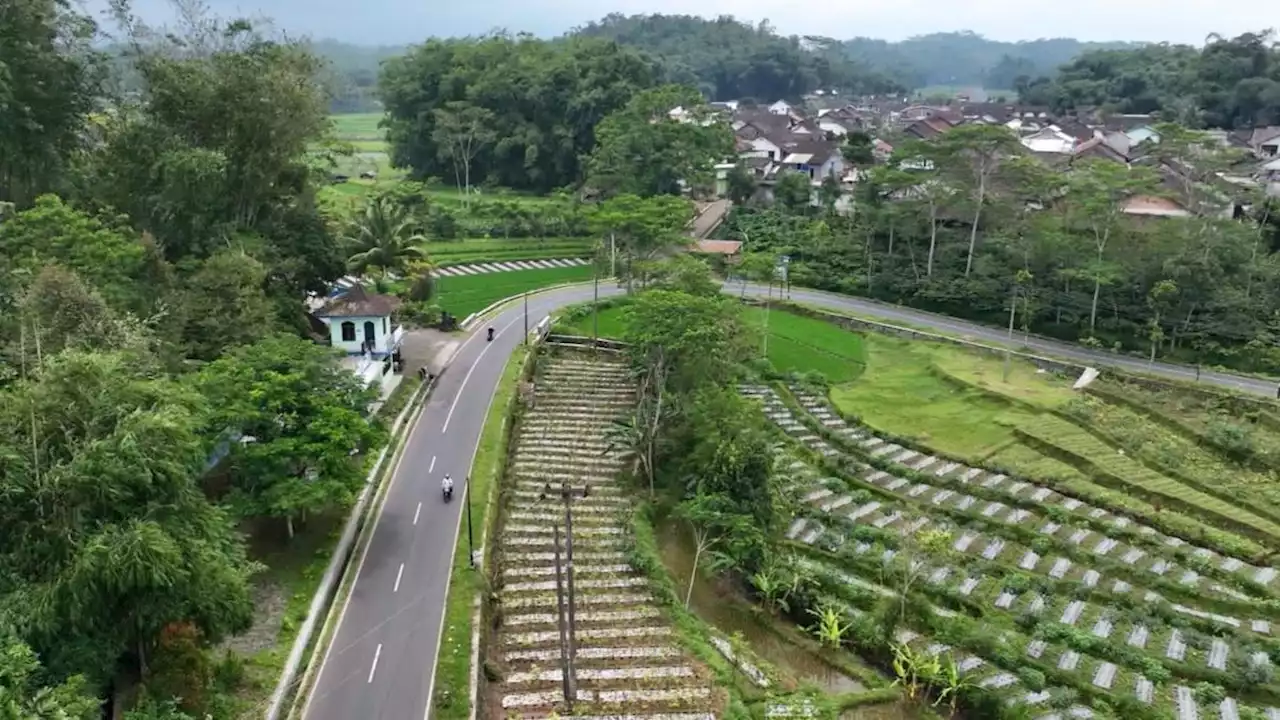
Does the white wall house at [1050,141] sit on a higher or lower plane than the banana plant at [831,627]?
higher

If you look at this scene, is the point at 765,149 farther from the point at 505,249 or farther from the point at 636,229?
the point at 636,229

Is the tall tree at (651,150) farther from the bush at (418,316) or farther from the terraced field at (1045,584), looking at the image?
the terraced field at (1045,584)

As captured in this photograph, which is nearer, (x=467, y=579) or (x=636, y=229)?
(x=467, y=579)

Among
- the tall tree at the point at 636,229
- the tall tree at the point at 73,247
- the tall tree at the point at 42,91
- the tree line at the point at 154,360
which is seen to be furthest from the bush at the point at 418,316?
the tall tree at the point at 73,247

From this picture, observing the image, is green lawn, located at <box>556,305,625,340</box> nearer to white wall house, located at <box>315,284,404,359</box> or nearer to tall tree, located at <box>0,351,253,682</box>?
white wall house, located at <box>315,284,404,359</box>

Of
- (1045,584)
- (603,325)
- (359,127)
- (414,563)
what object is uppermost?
(359,127)

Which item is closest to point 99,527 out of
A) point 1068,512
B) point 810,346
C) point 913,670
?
point 913,670

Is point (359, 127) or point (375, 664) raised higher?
point (359, 127)
